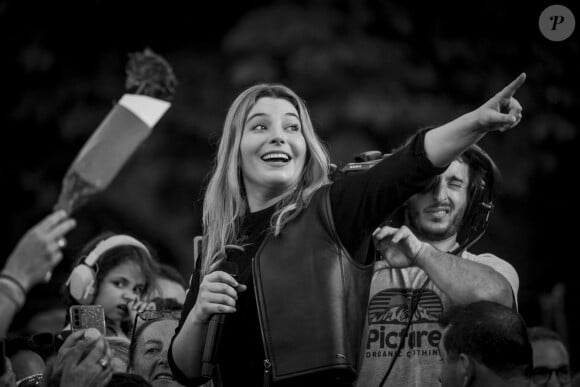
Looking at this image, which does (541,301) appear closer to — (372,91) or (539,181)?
(539,181)

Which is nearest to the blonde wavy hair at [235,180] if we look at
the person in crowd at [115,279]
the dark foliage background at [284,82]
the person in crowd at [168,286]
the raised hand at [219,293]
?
the raised hand at [219,293]

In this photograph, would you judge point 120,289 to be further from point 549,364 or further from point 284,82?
point 284,82

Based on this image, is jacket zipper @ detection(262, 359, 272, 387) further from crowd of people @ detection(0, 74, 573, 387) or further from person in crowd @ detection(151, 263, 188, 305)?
person in crowd @ detection(151, 263, 188, 305)

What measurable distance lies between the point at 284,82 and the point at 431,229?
346 cm

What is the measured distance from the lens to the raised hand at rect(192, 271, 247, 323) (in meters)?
3.38

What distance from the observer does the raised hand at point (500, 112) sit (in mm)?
3006

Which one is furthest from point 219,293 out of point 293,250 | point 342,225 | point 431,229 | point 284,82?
point 284,82

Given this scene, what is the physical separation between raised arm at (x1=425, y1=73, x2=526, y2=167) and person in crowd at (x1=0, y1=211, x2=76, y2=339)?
1.06 metres

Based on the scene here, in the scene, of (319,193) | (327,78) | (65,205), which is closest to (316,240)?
(319,193)

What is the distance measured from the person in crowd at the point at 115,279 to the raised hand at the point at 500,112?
7.42 ft

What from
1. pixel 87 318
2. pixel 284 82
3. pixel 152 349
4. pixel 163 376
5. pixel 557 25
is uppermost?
pixel 284 82

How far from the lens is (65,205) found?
11.4ft

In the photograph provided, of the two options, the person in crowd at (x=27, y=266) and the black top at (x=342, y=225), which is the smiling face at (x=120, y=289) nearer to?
the black top at (x=342, y=225)

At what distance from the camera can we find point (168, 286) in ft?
17.5
